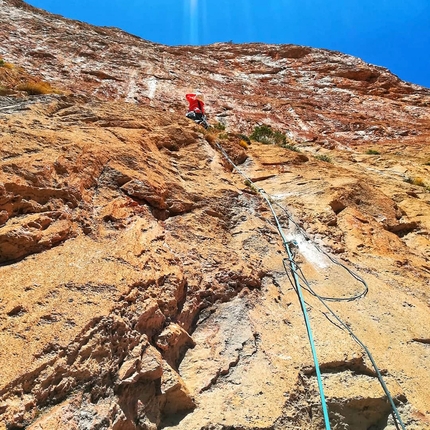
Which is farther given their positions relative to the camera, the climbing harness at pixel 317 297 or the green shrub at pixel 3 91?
the green shrub at pixel 3 91

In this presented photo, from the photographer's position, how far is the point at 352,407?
11.8ft

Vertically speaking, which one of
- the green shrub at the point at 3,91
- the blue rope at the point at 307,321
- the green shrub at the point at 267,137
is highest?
the green shrub at the point at 267,137

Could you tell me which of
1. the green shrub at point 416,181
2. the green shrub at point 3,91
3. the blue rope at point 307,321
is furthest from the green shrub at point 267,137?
the green shrub at point 3,91

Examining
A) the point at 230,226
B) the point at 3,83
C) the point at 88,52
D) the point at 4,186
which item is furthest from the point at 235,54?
the point at 4,186

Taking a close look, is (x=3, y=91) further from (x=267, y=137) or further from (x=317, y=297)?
(x=267, y=137)

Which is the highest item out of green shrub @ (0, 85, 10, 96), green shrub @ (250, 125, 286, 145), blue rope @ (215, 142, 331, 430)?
green shrub @ (250, 125, 286, 145)

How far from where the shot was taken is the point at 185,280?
4.38m

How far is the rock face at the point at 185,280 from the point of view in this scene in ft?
9.84

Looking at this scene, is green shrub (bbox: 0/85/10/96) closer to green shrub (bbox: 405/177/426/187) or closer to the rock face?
the rock face

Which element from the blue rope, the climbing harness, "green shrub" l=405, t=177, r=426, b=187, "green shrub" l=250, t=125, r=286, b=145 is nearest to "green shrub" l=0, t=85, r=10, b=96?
the climbing harness

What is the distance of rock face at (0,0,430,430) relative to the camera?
300 cm

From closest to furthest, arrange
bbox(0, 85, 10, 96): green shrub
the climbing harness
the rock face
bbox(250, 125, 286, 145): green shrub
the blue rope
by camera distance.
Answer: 1. the rock face
2. the blue rope
3. the climbing harness
4. bbox(0, 85, 10, 96): green shrub
5. bbox(250, 125, 286, 145): green shrub

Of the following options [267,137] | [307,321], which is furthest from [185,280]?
[267,137]

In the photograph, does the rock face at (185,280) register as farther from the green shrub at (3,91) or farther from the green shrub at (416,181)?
the green shrub at (416,181)
